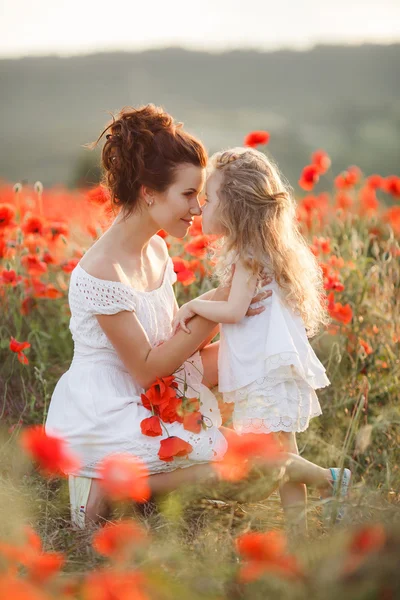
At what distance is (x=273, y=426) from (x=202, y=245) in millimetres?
934

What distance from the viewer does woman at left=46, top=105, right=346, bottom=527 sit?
2451 mm

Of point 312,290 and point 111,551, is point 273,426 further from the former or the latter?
point 111,551

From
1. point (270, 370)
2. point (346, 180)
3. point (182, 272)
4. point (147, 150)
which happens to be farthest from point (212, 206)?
point (346, 180)

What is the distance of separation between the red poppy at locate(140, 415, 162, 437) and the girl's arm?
39 centimetres

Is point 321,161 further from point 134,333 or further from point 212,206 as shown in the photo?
point 134,333

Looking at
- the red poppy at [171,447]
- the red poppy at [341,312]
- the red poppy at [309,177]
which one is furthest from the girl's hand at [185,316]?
the red poppy at [309,177]

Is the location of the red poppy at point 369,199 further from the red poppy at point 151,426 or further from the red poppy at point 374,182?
the red poppy at point 151,426

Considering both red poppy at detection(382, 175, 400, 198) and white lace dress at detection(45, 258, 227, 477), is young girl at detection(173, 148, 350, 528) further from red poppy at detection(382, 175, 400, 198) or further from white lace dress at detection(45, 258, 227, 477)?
red poppy at detection(382, 175, 400, 198)

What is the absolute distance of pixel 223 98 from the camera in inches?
507

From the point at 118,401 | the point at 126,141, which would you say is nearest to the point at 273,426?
the point at 118,401

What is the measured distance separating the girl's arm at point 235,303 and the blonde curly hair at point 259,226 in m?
0.04

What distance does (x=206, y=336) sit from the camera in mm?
2477

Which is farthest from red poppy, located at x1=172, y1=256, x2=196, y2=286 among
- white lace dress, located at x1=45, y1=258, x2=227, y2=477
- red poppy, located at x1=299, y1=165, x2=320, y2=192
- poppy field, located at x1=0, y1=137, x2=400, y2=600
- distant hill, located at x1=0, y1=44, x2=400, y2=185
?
distant hill, located at x1=0, y1=44, x2=400, y2=185

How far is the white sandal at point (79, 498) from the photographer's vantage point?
7.95 ft
